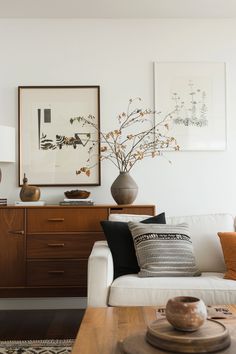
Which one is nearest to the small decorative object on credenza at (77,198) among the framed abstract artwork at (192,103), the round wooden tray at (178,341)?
the framed abstract artwork at (192,103)

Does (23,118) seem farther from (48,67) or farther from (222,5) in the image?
(222,5)

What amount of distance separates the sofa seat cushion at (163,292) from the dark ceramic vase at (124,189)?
39.9 inches

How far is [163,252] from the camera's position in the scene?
286cm

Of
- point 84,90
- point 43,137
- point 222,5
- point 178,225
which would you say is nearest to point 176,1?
point 222,5

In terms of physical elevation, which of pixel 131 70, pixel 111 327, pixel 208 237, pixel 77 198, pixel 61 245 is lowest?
pixel 111 327

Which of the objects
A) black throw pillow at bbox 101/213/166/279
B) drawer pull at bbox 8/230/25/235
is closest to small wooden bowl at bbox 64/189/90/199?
drawer pull at bbox 8/230/25/235

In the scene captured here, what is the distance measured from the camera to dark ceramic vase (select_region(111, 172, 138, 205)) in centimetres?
356

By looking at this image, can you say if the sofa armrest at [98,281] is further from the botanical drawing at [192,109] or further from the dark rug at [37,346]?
the botanical drawing at [192,109]

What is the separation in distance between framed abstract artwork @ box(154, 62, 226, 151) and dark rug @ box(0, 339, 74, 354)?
6.51 feet

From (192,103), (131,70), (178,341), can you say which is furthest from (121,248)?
(131,70)

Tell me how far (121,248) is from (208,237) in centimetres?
67

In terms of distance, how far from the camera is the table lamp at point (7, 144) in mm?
3521

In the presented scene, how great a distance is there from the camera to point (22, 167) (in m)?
3.90

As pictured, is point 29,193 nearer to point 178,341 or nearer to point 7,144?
point 7,144
